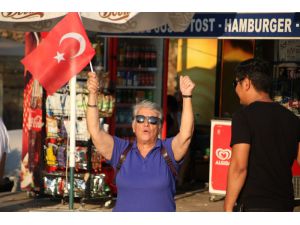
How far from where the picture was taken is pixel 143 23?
28.0 ft

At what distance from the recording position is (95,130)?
5.07 m

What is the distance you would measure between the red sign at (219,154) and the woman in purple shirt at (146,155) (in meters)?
4.61

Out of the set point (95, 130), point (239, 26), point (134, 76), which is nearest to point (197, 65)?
point (134, 76)

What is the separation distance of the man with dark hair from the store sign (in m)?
4.37

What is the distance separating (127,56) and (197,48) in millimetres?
2359

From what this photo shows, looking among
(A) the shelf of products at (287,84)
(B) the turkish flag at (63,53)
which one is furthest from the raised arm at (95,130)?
(A) the shelf of products at (287,84)

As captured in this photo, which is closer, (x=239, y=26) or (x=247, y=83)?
(x=247, y=83)

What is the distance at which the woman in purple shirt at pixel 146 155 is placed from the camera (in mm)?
4742

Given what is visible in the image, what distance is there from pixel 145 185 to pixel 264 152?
29.8 inches

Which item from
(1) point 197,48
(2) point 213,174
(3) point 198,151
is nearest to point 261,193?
(2) point 213,174

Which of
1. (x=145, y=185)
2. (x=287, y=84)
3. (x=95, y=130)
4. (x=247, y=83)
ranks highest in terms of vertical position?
(x=287, y=84)

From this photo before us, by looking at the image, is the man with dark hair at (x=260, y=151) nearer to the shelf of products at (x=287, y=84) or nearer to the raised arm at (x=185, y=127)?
the raised arm at (x=185, y=127)

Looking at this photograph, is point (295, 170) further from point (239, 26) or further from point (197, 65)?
point (197, 65)
